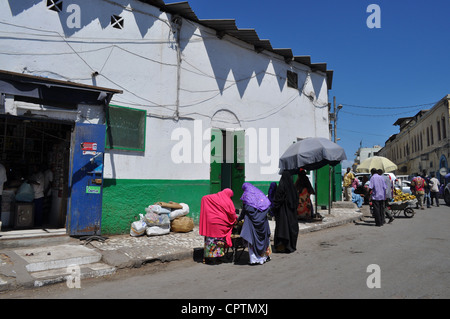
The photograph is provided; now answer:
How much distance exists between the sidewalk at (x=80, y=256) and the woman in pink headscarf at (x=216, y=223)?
824mm

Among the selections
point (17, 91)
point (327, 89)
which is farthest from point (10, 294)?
point (327, 89)

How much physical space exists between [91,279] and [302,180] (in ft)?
22.8

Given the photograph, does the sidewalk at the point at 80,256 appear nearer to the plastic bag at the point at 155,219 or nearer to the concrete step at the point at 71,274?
the concrete step at the point at 71,274

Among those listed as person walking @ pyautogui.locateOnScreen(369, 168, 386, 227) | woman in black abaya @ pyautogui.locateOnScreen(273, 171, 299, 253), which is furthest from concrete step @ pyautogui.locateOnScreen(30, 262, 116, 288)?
person walking @ pyautogui.locateOnScreen(369, 168, 386, 227)

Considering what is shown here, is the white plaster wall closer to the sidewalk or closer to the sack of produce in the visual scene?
the sack of produce

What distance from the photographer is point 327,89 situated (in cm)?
1469

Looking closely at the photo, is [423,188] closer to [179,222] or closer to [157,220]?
[179,222]

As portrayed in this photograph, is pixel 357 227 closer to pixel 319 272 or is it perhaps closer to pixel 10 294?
pixel 319 272

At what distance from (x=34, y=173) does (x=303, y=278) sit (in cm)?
744

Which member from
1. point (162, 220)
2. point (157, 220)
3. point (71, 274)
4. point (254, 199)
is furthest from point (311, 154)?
point (71, 274)

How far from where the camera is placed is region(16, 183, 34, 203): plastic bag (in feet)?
25.8

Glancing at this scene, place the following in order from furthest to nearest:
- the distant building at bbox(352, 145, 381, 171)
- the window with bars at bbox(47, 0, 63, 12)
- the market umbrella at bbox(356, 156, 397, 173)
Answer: the distant building at bbox(352, 145, 381, 171) → the market umbrella at bbox(356, 156, 397, 173) → the window with bars at bbox(47, 0, 63, 12)

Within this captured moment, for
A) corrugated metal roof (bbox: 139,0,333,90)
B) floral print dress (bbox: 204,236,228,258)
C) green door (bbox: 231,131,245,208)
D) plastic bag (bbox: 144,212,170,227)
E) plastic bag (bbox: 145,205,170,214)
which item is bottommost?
floral print dress (bbox: 204,236,228,258)

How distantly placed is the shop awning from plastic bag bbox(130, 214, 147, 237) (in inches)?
118
